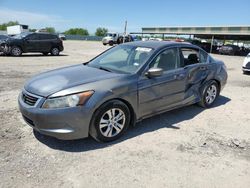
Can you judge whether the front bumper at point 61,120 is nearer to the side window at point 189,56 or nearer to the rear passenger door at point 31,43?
the side window at point 189,56

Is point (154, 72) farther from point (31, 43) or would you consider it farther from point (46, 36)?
point (46, 36)

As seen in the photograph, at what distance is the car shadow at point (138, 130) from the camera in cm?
397

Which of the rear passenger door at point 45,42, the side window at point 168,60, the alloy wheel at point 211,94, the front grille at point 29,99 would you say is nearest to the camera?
the front grille at point 29,99

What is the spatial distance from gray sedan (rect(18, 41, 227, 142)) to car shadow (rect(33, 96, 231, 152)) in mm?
193

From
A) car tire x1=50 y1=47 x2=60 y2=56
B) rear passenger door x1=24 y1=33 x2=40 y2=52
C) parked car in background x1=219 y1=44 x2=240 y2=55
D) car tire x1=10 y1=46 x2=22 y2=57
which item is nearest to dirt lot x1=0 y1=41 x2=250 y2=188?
car tire x1=10 y1=46 x2=22 y2=57

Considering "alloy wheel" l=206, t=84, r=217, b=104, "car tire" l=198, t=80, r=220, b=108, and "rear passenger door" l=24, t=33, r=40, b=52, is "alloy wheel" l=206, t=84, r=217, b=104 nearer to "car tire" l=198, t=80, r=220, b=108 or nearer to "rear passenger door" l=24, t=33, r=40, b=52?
"car tire" l=198, t=80, r=220, b=108

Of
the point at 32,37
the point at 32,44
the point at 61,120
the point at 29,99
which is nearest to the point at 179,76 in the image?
the point at 61,120

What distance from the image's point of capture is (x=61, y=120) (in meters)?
3.64

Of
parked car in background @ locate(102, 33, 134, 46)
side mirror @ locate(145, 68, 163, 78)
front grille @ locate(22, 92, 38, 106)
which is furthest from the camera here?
parked car in background @ locate(102, 33, 134, 46)

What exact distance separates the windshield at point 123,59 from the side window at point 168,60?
7.6 inches

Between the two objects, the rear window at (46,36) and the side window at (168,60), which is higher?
the rear window at (46,36)

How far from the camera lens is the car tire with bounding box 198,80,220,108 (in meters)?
5.94

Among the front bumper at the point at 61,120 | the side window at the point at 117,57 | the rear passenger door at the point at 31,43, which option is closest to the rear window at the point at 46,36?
the rear passenger door at the point at 31,43

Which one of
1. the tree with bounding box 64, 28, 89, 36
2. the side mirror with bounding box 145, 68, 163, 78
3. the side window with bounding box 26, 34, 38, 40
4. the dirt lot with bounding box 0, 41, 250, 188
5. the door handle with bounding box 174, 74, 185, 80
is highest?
the tree with bounding box 64, 28, 89, 36
